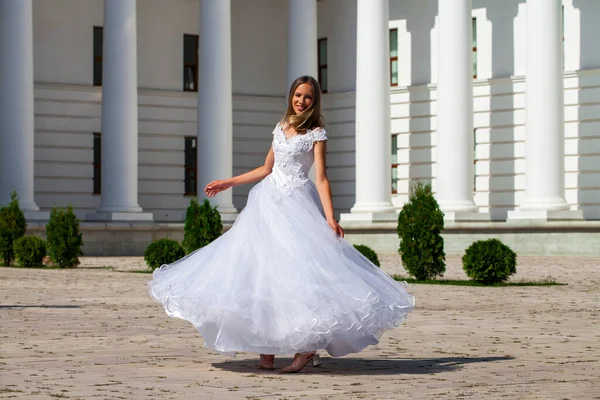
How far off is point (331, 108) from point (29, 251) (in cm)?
1933

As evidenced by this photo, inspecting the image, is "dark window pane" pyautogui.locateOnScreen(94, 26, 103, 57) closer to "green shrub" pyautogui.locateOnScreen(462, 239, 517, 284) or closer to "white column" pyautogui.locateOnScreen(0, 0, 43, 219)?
"white column" pyautogui.locateOnScreen(0, 0, 43, 219)

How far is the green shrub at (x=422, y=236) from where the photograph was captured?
86.0 feet

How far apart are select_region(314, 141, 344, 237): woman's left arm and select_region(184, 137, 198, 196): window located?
123 ft

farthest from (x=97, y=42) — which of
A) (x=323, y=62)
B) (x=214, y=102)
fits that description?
(x=323, y=62)

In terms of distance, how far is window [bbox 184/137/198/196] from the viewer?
159 ft

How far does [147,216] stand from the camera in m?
41.6

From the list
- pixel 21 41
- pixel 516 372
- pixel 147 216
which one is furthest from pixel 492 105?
pixel 516 372

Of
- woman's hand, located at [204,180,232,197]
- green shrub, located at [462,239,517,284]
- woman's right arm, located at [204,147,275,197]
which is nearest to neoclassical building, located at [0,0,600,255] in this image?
green shrub, located at [462,239,517,284]

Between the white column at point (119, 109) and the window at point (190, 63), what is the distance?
7.35 meters

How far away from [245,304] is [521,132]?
34.4m

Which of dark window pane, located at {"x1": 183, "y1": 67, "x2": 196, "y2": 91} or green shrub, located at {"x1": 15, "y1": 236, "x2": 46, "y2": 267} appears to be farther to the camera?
dark window pane, located at {"x1": 183, "y1": 67, "x2": 196, "y2": 91}

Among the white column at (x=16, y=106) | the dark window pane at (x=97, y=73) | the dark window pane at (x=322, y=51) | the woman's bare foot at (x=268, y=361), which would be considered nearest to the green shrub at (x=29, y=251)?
the white column at (x=16, y=106)

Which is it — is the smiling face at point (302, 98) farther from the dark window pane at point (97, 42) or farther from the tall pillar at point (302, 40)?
the dark window pane at point (97, 42)

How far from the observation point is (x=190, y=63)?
48656mm
